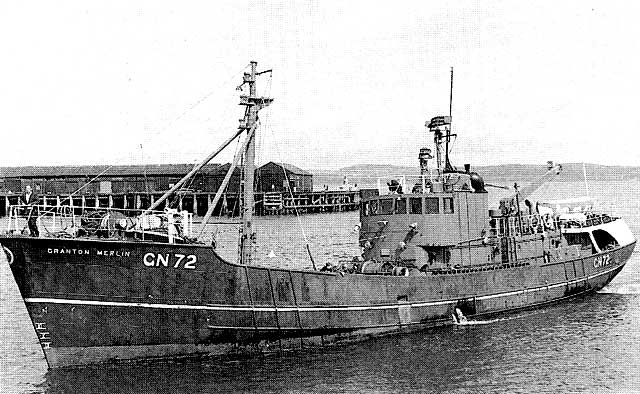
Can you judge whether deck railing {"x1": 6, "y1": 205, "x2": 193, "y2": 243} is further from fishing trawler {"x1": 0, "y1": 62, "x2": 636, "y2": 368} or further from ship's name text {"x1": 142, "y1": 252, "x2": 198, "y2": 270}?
ship's name text {"x1": 142, "y1": 252, "x2": 198, "y2": 270}

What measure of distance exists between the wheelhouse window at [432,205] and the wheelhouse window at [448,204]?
0.26 m

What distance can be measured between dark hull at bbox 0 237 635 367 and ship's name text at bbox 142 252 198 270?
0.08 ft

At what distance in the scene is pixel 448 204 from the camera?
882 inches

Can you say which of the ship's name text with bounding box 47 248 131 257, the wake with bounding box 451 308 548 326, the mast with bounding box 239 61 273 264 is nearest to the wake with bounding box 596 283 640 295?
the wake with bounding box 451 308 548 326

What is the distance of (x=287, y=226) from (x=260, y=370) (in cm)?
4702

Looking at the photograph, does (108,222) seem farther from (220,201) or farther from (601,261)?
(220,201)

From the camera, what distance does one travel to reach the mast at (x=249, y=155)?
1877 cm

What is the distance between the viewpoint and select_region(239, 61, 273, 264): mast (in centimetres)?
1877

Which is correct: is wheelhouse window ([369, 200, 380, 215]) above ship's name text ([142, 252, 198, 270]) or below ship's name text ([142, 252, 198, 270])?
above

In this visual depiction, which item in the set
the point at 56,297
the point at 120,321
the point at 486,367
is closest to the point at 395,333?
the point at 486,367

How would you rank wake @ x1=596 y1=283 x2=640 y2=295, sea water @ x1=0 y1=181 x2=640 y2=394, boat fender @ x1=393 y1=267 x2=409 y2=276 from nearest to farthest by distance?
1. sea water @ x1=0 y1=181 x2=640 y2=394
2. boat fender @ x1=393 y1=267 x2=409 y2=276
3. wake @ x1=596 y1=283 x2=640 y2=295

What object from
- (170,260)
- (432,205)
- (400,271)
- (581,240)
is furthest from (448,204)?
(581,240)

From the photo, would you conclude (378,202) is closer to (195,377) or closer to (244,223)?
(244,223)

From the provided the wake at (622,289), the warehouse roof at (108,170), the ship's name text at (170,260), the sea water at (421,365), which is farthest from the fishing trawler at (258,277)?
the warehouse roof at (108,170)
